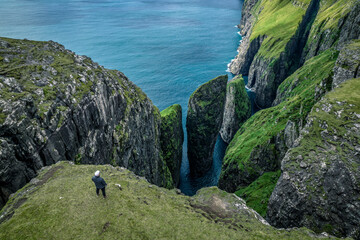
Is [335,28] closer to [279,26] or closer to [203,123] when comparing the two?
[279,26]

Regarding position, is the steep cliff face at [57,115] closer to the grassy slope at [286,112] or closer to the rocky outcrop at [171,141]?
the rocky outcrop at [171,141]

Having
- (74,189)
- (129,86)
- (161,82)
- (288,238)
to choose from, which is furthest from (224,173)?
(161,82)

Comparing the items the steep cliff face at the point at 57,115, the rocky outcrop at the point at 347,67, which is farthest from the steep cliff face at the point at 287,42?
the steep cliff face at the point at 57,115

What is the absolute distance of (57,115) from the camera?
3209cm

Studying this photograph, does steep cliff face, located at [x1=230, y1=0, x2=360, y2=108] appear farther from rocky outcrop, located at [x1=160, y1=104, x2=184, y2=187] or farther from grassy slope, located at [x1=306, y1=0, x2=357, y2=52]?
rocky outcrop, located at [x1=160, y1=104, x2=184, y2=187]

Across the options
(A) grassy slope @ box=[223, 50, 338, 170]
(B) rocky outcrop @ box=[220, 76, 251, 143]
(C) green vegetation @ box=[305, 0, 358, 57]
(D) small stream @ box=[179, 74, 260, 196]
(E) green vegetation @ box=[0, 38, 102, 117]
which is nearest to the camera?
(E) green vegetation @ box=[0, 38, 102, 117]

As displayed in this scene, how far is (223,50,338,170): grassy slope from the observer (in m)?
60.7

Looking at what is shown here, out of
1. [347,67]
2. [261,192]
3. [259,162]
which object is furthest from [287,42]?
[261,192]

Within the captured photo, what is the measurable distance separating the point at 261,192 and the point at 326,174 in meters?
19.9

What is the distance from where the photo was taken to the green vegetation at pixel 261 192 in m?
47.3

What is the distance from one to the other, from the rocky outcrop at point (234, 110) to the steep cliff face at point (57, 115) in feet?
213

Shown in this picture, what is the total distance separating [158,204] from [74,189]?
9.92 meters

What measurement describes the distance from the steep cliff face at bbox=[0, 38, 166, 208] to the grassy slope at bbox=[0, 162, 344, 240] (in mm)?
3642

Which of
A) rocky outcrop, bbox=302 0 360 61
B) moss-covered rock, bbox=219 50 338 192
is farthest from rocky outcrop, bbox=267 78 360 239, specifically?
rocky outcrop, bbox=302 0 360 61
